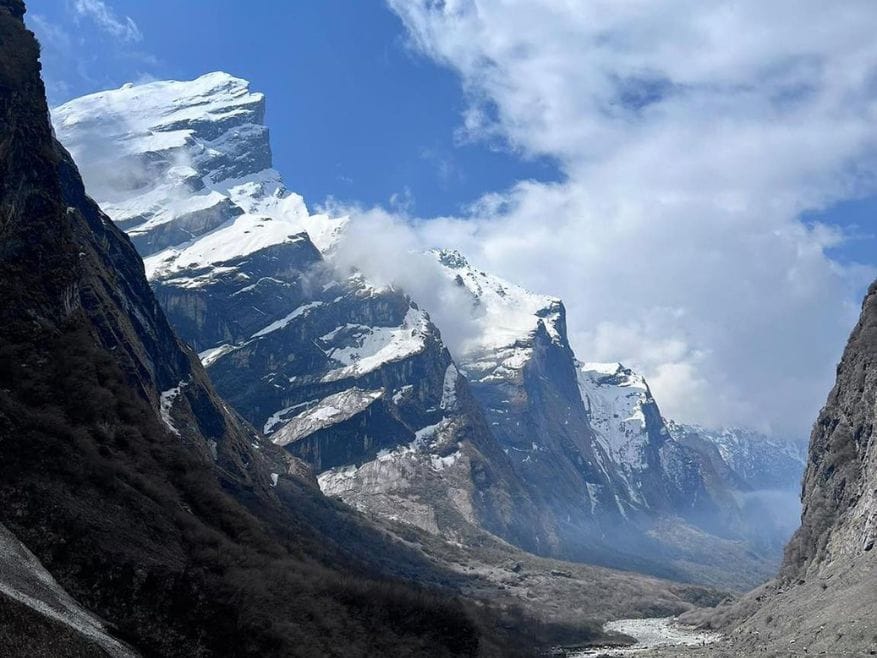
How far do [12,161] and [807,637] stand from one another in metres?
156

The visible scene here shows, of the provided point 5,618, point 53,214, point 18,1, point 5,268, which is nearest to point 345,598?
point 5,268

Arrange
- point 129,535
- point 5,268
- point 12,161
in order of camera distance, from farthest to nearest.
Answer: point 12,161, point 5,268, point 129,535

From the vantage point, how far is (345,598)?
130875 millimetres

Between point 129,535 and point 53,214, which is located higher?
point 53,214

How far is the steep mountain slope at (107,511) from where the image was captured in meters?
77.9

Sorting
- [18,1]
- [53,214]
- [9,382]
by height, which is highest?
[18,1]

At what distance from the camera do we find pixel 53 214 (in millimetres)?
145625

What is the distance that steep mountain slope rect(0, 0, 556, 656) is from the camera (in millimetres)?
77875

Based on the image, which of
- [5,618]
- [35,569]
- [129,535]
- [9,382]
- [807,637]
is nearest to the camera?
[5,618]

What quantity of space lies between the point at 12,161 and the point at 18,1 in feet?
209

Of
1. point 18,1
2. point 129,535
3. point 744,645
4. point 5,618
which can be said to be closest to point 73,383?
point 129,535

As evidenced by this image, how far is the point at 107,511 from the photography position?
93.7m

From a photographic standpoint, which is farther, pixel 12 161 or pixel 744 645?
pixel 744 645

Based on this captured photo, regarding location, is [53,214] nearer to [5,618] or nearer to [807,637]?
[5,618]
